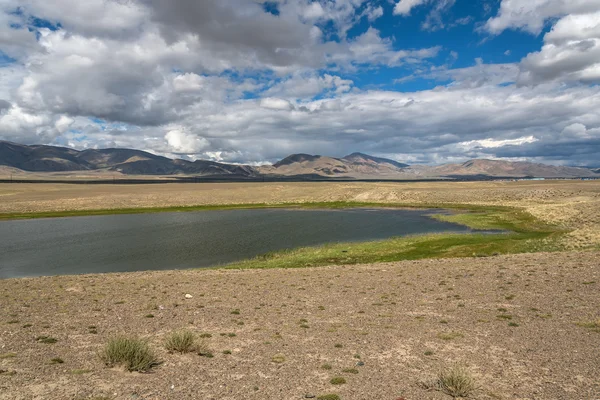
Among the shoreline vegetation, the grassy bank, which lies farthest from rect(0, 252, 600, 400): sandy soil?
the shoreline vegetation

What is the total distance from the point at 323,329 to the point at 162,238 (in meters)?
42.6

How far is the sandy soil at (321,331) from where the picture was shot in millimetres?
10102

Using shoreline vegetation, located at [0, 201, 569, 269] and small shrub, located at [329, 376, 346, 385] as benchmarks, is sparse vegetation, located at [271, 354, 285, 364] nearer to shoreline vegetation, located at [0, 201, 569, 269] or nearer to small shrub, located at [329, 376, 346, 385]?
small shrub, located at [329, 376, 346, 385]

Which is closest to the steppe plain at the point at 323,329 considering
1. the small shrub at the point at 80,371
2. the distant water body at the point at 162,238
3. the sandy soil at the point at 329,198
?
the small shrub at the point at 80,371

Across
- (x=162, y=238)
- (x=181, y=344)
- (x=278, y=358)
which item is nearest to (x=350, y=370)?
(x=278, y=358)

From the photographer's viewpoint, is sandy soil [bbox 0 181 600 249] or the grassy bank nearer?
the grassy bank

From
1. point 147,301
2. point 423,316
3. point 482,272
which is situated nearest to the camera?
point 423,316

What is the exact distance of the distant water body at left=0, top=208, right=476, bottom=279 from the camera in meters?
37.7

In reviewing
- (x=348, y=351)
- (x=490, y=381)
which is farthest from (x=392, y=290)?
(x=490, y=381)

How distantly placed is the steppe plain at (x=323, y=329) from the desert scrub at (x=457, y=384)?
0.25 metres

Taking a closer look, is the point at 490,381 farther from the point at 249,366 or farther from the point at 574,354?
the point at 249,366

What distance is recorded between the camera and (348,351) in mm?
12828

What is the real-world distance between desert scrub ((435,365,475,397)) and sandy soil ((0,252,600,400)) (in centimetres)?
31

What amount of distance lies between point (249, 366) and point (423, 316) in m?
8.58
